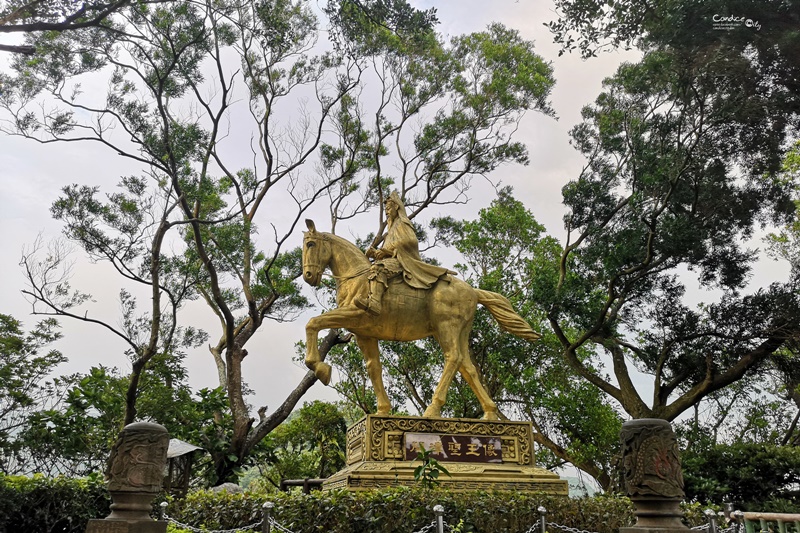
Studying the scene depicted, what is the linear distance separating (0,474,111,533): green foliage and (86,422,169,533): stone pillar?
3.58 metres

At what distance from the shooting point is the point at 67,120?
527 inches

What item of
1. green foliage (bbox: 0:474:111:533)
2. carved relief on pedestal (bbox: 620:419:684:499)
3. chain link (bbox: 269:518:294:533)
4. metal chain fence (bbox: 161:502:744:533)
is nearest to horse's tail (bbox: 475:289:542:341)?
metal chain fence (bbox: 161:502:744:533)

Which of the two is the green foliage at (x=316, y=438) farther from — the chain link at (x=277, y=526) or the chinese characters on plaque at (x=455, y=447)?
the chain link at (x=277, y=526)

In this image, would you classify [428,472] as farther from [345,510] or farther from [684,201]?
[684,201]

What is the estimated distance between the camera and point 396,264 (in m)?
9.06

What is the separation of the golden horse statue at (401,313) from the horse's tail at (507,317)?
1 cm

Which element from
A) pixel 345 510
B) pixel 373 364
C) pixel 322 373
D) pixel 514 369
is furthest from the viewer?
pixel 514 369

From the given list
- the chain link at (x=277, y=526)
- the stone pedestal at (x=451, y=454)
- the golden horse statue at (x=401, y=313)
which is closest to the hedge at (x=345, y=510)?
the chain link at (x=277, y=526)

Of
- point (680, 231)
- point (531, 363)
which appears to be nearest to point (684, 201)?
point (680, 231)

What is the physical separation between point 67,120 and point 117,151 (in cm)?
112

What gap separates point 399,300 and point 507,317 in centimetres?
171

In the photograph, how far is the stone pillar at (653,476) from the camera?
15.2ft

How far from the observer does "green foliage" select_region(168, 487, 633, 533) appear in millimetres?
Answer: 6125

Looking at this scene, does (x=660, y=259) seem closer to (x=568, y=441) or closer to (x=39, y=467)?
(x=568, y=441)
